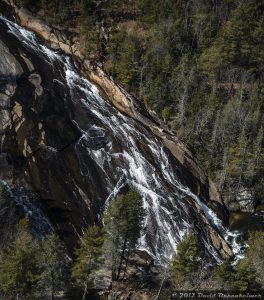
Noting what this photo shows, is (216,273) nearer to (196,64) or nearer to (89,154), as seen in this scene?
(89,154)

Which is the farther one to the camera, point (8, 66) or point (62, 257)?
point (8, 66)

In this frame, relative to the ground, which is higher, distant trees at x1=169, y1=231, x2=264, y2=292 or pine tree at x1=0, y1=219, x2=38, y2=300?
pine tree at x1=0, y1=219, x2=38, y2=300

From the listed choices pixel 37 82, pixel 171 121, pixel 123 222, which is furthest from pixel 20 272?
pixel 171 121

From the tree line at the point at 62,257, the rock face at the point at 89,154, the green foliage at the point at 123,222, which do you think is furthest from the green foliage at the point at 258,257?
the tree line at the point at 62,257

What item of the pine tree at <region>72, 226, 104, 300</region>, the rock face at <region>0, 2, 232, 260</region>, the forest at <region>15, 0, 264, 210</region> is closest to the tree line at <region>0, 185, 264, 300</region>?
the pine tree at <region>72, 226, 104, 300</region>

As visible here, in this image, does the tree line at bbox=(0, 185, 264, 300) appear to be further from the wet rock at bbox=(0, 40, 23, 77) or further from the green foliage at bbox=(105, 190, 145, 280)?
the wet rock at bbox=(0, 40, 23, 77)

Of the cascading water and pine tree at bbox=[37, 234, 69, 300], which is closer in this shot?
pine tree at bbox=[37, 234, 69, 300]

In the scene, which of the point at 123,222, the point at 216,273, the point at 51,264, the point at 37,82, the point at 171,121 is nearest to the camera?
the point at 51,264

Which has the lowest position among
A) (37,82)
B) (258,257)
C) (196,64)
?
(258,257)
